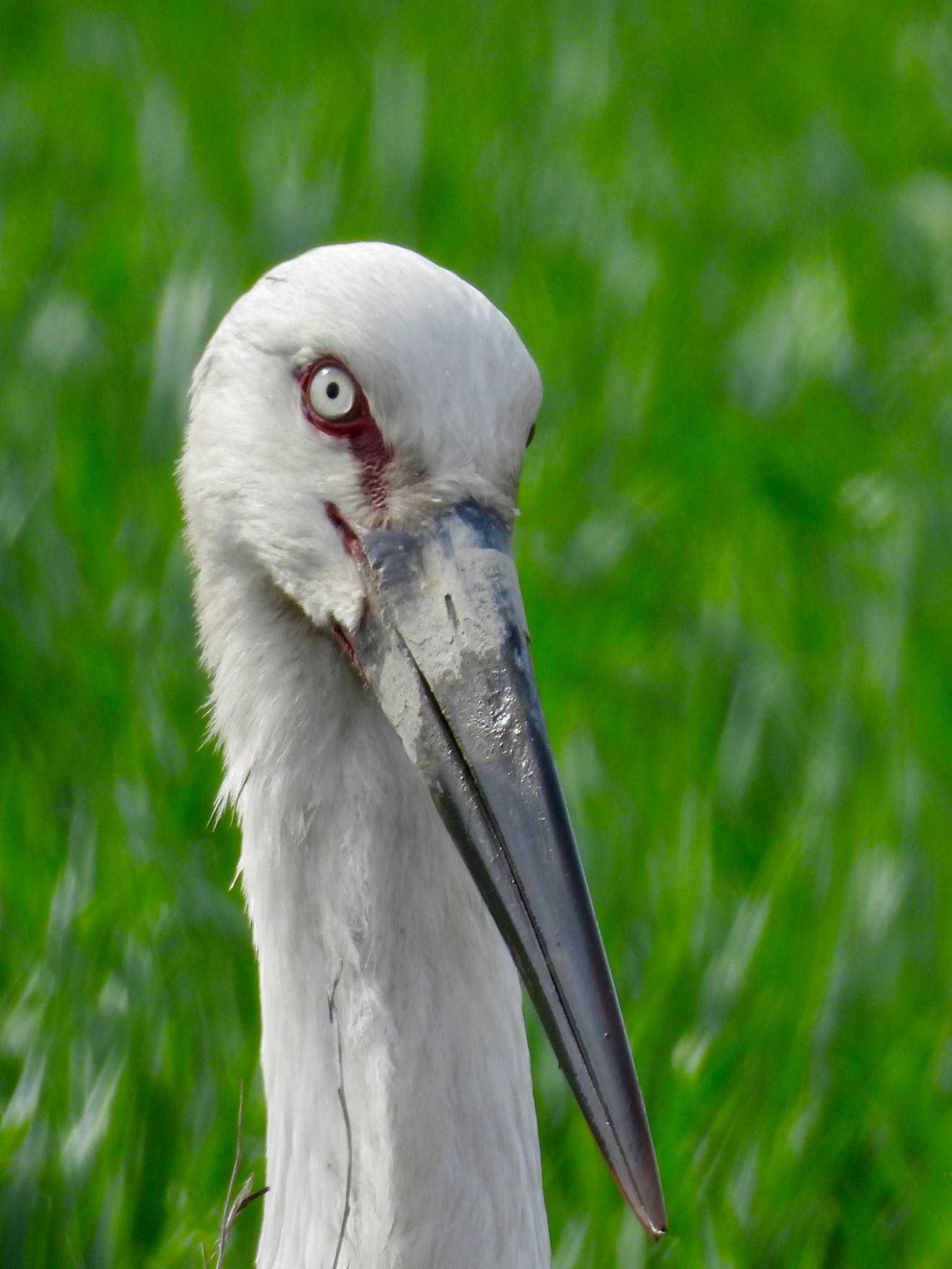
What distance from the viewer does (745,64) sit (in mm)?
5680

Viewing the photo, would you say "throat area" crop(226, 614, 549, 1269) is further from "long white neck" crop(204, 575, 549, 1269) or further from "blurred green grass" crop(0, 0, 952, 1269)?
"blurred green grass" crop(0, 0, 952, 1269)

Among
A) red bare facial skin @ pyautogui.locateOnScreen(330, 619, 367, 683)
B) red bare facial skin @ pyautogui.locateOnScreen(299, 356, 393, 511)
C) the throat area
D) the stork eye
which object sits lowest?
the throat area

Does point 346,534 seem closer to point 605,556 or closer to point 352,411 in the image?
point 352,411

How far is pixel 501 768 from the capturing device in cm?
144

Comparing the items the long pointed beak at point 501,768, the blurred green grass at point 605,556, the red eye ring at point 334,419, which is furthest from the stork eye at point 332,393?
the blurred green grass at point 605,556

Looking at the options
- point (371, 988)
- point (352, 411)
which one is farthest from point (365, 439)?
point (371, 988)

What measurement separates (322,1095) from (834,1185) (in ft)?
2.74

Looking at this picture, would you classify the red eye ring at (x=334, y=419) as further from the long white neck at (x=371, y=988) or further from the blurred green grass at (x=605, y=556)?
the blurred green grass at (x=605, y=556)

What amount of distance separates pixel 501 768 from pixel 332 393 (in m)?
0.35

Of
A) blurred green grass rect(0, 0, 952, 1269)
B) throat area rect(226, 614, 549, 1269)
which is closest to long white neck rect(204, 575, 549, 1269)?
throat area rect(226, 614, 549, 1269)

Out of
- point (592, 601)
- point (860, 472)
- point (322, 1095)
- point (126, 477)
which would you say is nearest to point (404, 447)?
point (322, 1095)

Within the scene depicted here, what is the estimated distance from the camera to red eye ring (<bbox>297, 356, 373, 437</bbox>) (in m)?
1.52

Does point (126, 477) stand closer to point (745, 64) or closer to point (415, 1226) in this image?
point (415, 1226)

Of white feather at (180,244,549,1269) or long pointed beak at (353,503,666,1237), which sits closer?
long pointed beak at (353,503,666,1237)
